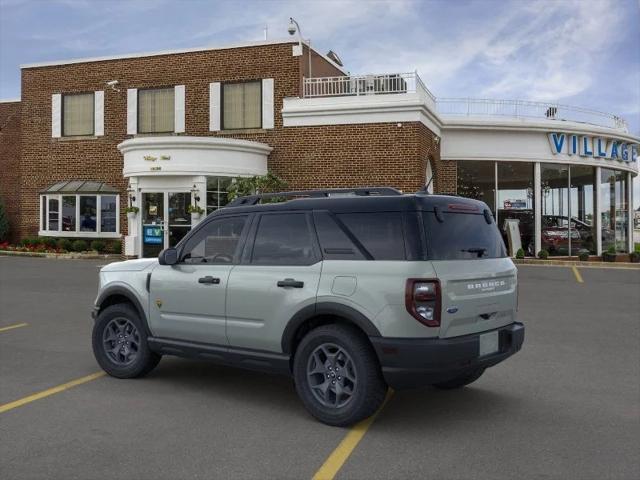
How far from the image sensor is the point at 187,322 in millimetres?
5789

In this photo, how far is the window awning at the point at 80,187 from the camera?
23755 millimetres

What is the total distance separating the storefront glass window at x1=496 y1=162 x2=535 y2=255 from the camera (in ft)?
77.4

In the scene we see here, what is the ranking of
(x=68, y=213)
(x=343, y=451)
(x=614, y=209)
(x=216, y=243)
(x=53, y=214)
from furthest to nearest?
(x=614, y=209)
(x=53, y=214)
(x=68, y=213)
(x=216, y=243)
(x=343, y=451)

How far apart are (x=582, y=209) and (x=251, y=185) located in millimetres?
13617

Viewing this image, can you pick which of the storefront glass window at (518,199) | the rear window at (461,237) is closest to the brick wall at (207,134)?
the storefront glass window at (518,199)

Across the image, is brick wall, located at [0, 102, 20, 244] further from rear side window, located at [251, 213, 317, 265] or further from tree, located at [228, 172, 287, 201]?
rear side window, located at [251, 213, 317, 265]

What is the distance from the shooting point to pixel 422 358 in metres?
4.51

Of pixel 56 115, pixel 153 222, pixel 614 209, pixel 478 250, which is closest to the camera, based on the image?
pixel 478 250

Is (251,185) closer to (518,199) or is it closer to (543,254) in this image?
(518,199)

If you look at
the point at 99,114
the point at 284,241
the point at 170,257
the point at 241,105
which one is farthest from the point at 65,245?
the point at 284,241

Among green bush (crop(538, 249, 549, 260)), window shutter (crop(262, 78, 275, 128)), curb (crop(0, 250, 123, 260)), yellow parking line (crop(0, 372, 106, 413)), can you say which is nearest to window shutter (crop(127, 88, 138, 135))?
curb (crop(0, 250, 123, 260))

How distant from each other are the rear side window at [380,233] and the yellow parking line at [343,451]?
134 centimetres

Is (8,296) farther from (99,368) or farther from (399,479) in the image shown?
(399,479)

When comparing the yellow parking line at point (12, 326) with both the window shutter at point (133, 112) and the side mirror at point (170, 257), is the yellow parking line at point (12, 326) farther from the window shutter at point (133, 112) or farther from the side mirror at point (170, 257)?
the window shutter at point (133, 112)
